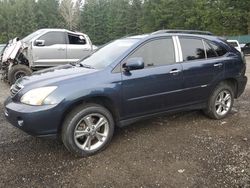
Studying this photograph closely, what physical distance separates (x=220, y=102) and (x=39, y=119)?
354 centimetres

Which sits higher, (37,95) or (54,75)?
(54,75)

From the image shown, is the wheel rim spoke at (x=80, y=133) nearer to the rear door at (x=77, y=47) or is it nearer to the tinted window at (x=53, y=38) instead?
the tinted window at (x=53, y=38)

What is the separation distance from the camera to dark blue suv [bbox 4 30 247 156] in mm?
4406

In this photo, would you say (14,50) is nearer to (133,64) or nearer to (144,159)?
(133,64)

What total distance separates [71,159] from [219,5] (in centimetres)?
3794

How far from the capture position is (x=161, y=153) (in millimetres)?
4734

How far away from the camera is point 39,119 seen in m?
4.26

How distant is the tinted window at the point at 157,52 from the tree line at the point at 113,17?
35.6 m

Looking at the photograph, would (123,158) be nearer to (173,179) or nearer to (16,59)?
(173,179)

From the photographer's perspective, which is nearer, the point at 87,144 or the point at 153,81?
the point at 87,144

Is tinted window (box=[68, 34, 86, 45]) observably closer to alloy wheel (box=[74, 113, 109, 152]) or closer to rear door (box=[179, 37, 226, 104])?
rear door (box=[179, 37, 226, 104])

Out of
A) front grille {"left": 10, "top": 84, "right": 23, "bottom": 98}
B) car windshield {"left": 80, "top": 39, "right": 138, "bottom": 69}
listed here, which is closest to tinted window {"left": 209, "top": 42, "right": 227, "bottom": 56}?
car windshield {"left": 80, "top": 39, "right": 138, "bottom": 69}

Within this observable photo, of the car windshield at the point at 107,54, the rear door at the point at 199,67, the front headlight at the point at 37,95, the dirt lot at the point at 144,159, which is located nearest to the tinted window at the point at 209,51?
the rear door at the point at 199,67

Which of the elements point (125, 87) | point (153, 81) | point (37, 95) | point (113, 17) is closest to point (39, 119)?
point (37, 95)
